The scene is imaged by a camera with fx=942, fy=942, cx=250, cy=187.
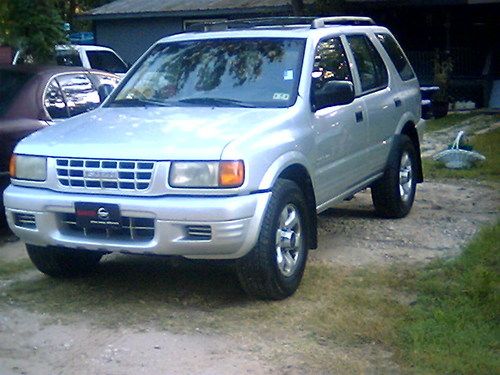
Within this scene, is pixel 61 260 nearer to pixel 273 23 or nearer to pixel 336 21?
pixel 273 23

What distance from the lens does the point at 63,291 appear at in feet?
22.1

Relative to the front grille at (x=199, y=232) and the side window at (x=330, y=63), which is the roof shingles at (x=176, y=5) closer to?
the side window at (x=330, y=63)

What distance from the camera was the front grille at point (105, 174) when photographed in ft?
19.5

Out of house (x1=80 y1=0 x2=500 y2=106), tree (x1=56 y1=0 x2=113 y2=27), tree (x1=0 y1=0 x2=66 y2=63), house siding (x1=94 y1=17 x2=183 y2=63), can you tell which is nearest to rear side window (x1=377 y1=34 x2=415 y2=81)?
tree (x1=0 y1=0 x2=66 y2=63)

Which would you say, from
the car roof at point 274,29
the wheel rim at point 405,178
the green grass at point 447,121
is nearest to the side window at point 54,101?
the car roof at point 274,29

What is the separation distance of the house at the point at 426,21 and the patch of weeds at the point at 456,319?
12.2m

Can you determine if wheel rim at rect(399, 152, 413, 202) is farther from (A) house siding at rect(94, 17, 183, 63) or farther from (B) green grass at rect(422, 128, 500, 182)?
(A) house siding at rect(94, 17, 183, 63)

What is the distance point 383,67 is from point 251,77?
2.08 meters

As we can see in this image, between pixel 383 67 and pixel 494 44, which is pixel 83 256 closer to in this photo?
pixel 383 67

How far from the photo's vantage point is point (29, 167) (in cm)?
638

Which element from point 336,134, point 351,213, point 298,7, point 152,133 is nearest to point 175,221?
point 152,133

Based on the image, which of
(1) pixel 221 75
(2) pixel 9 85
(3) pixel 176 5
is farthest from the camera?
(3) pixel 176 5

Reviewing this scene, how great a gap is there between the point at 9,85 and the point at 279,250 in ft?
12.0

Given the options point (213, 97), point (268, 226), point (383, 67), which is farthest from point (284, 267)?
point (383, 67)
